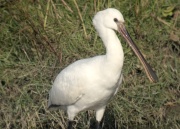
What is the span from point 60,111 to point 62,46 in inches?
50.8

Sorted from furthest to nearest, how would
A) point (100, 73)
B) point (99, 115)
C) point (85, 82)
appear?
point (99, 115) → point (85, 82) → point (100, 73)

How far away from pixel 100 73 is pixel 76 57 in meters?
2.32

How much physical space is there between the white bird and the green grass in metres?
0.98

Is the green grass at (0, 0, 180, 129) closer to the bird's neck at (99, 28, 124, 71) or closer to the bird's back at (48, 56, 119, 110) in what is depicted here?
the bird's back at (48, 56, 119, 110)

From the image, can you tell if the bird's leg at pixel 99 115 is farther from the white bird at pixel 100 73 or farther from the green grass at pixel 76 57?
the green grass at pixel 76 57

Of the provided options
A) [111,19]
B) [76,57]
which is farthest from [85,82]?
[76,57]

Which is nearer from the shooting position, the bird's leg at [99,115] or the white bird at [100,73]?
the white bird at [100,73]

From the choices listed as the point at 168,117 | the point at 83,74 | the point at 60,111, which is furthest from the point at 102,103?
the point at 168,117

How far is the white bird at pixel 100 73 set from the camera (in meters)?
7.01

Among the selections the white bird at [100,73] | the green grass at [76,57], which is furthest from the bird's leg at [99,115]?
the green grass at [76,57]

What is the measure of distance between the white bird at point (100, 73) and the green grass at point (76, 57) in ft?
3.21

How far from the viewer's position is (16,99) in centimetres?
871

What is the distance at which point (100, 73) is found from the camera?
7086mm

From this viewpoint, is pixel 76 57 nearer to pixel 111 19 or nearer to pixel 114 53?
pixel 111 19
